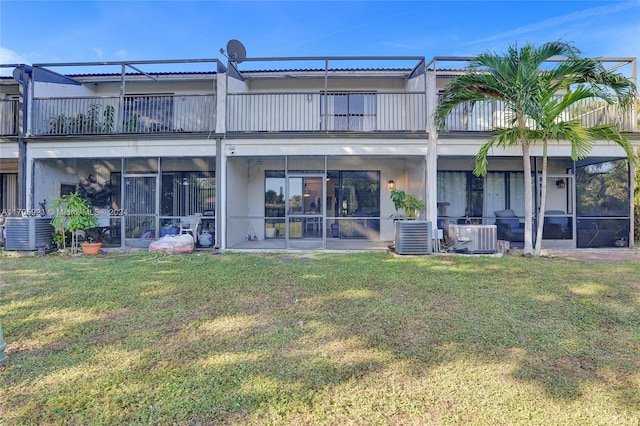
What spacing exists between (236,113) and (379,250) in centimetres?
571

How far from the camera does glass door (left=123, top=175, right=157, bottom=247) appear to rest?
31.9 ft

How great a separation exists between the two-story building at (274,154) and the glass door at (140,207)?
32mm

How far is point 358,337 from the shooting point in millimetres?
3367

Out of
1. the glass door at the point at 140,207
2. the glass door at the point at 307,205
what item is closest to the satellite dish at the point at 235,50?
the glass door at the point at 307,205

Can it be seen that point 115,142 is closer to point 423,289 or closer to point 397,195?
point 397,195

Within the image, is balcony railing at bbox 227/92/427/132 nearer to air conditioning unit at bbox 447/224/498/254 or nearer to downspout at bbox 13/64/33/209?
air conditioning unit at bbox 447/224/498/254

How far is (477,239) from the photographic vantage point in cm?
861

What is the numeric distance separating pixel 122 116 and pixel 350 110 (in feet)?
23.6

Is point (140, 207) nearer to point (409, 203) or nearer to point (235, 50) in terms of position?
point (235, 50)

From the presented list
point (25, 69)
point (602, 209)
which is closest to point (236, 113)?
point (25, 69)

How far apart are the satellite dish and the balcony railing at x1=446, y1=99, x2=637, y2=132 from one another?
651 centimetres

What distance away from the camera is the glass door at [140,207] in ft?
31.9

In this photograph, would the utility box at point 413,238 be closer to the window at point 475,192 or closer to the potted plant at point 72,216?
the window at point 475,192

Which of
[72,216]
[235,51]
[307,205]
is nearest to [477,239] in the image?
[307,205]
